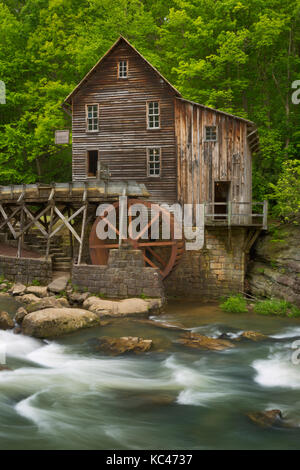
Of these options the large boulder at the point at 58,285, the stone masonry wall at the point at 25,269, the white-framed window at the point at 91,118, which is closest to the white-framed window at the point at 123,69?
the white-framed window at the point at 91,118

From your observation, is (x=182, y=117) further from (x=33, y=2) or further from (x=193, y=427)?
(x=33, y=2)

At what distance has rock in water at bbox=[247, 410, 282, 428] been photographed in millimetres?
6514

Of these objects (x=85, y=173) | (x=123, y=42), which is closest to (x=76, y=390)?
(x=85, y=173)

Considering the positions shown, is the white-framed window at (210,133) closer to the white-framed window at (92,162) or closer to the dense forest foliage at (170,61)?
the dense forest foliage at (170,61)

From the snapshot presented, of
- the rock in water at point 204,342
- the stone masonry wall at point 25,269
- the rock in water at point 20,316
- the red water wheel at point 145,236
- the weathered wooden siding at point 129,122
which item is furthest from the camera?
the weathered wooden siding at point 129,122

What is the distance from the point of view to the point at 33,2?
25469 millimetres

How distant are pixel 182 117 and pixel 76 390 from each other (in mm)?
12384

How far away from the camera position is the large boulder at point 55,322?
10758mm

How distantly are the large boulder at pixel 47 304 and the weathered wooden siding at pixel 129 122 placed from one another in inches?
245

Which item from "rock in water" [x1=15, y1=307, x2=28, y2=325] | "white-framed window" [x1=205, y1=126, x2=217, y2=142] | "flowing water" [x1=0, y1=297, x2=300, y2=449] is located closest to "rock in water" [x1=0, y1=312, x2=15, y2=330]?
"rock in water" [x1=15, y1=307, x2=28, y2=325]

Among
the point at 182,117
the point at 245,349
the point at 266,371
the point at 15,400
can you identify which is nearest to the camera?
the point at 15,400

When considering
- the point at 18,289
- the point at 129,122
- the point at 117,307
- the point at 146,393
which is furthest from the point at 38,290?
the point at 129,122

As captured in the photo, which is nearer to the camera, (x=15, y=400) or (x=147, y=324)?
(x=15, y=400)

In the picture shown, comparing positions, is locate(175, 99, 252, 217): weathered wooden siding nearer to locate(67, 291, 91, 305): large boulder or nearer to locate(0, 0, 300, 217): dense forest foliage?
locate(0, 0, 300, 217): dense forest foliage
